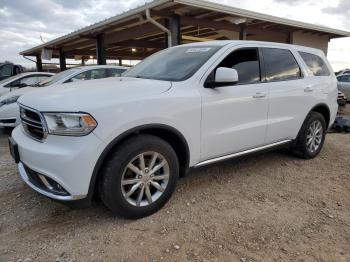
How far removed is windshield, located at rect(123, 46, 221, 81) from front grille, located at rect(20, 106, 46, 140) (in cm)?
135

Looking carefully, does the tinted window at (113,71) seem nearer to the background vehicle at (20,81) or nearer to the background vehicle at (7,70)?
the background vehicle at (20,81)

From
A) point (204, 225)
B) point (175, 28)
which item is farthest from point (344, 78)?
point (204, 225)

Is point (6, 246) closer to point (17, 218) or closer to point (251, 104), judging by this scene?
point (17, 218)

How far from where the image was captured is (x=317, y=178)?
13.6ft

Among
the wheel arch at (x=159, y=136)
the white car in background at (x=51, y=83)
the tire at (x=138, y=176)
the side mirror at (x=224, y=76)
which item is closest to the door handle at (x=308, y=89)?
the side mirror at (x=224, y=76)

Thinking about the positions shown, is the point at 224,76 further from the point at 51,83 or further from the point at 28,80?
the point at 28,80

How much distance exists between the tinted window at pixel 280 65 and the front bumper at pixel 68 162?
2535 mm

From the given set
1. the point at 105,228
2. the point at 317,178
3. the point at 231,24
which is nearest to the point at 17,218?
the point at 105,228

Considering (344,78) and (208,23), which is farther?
(344,78)

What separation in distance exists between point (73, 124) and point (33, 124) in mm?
552

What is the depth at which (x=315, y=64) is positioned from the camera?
4.87 meters

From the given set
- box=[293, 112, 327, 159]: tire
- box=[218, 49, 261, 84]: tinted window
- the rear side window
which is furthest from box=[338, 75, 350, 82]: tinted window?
box=[218, 49, 261, 84]: tinted window

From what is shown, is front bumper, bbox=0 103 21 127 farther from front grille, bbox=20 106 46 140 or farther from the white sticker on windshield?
the white sticker on windshield

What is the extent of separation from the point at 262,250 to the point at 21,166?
2.36 m
